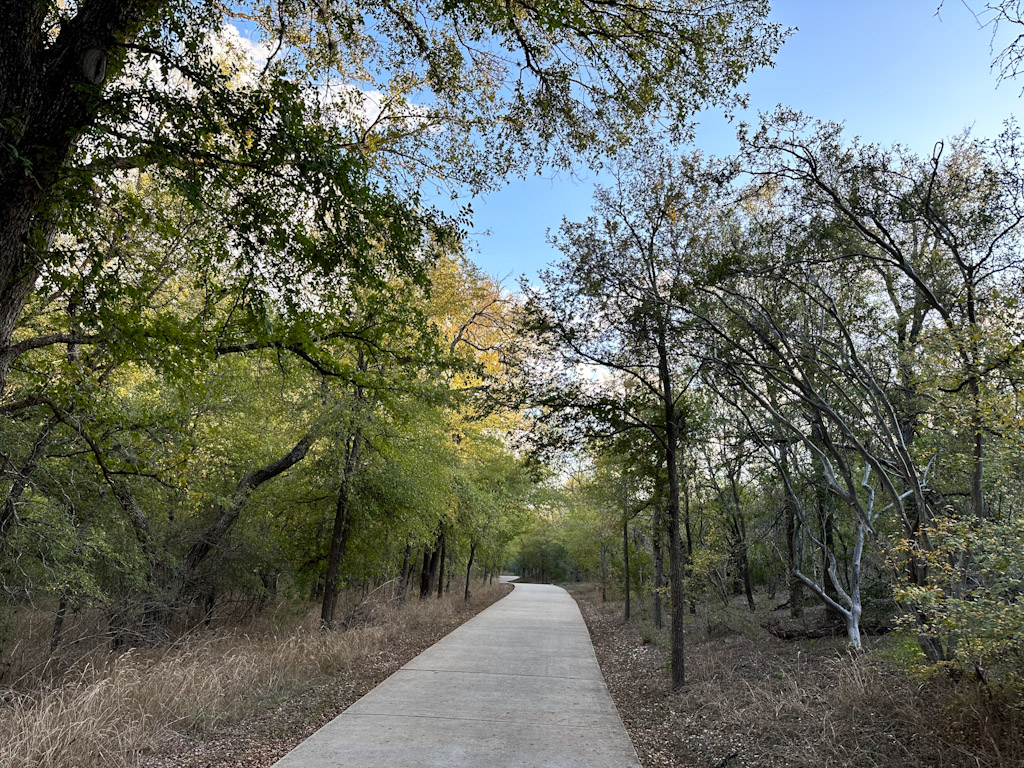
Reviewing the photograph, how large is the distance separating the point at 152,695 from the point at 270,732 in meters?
1.42

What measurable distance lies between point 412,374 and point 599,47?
417 centimetres

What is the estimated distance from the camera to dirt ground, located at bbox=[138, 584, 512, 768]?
4.91 m

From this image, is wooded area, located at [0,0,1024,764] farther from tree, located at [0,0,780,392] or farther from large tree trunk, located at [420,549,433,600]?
large tree trunk, located at [420,549,433,600]

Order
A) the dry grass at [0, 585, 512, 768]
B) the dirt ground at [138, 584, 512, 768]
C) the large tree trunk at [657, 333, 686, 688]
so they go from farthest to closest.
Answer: the large tree trunk at [657, 333, 686, 688]
the dirt ground at [138, 584, 512, 768]
the dry grass at [0, 585, 512, 768]

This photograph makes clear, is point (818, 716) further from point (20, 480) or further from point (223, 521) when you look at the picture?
point (223, 521)

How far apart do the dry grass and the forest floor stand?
14.0 feet

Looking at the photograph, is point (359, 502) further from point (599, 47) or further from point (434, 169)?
point (599, 47)

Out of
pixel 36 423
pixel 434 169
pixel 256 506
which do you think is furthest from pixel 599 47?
pixel 256 506

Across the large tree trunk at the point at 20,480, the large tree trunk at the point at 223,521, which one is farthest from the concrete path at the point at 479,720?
the large tree trunk at the point at 20,480

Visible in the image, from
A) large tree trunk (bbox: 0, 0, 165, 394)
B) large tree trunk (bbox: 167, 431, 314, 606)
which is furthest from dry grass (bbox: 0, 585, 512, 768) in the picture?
large tree trunk (bbox: 0, 0, 165, 394)

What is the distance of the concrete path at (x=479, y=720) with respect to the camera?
16.6 feet

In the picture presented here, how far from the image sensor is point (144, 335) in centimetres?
519

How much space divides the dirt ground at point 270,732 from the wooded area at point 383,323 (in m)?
2.73

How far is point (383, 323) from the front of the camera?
22.6 feet
